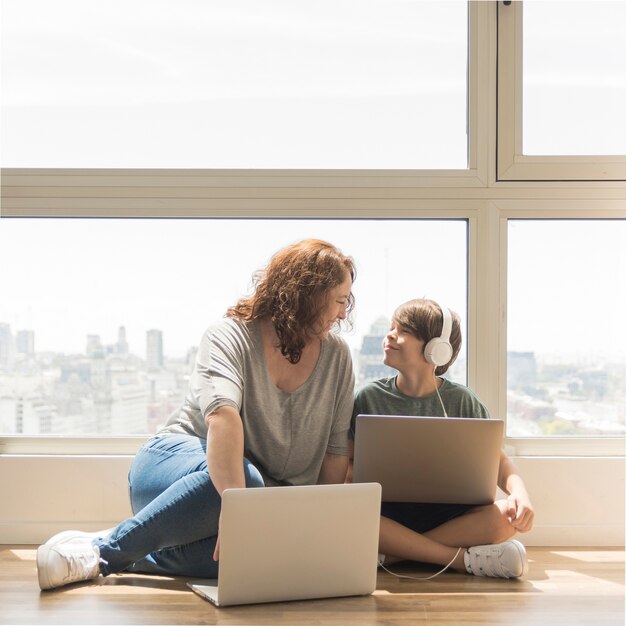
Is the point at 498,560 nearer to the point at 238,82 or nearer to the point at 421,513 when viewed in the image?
the point at 421,513

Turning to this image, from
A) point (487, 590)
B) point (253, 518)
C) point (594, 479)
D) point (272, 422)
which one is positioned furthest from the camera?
point (594, 479)

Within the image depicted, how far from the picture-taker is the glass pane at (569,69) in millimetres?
2754

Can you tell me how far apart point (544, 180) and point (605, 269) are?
36cm

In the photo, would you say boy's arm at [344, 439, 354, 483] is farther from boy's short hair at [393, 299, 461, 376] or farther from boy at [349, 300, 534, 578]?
boy's short hair at [393, 299, 461, 376]

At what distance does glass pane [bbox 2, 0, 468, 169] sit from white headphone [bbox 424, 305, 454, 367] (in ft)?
2.20

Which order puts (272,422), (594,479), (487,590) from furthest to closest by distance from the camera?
(594,479) < (272,422) < (487,590)

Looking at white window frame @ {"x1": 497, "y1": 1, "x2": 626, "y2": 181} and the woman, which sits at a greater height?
white window frame @ {"x1": 497, "y1": 1, "x2": 626, "y2": 181}

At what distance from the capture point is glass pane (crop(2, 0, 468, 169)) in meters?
Result: 2.75

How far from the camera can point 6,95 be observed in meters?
2.77

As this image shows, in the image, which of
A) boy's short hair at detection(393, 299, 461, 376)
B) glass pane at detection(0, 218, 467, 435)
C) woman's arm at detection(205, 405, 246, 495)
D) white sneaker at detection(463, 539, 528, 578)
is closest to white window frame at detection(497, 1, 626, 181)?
glass pane at detection(0, 218, 467, 435)

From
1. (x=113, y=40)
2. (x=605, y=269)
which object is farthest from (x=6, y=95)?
(x=605, y=269)

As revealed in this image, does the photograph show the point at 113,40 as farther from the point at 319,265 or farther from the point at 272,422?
the point at 272,422

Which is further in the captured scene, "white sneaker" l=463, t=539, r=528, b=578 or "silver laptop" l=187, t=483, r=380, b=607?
"white sneaker" l=463, t=539, r=528, b=578

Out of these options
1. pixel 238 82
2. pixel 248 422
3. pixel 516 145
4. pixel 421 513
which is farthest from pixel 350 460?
pixel 238 82
